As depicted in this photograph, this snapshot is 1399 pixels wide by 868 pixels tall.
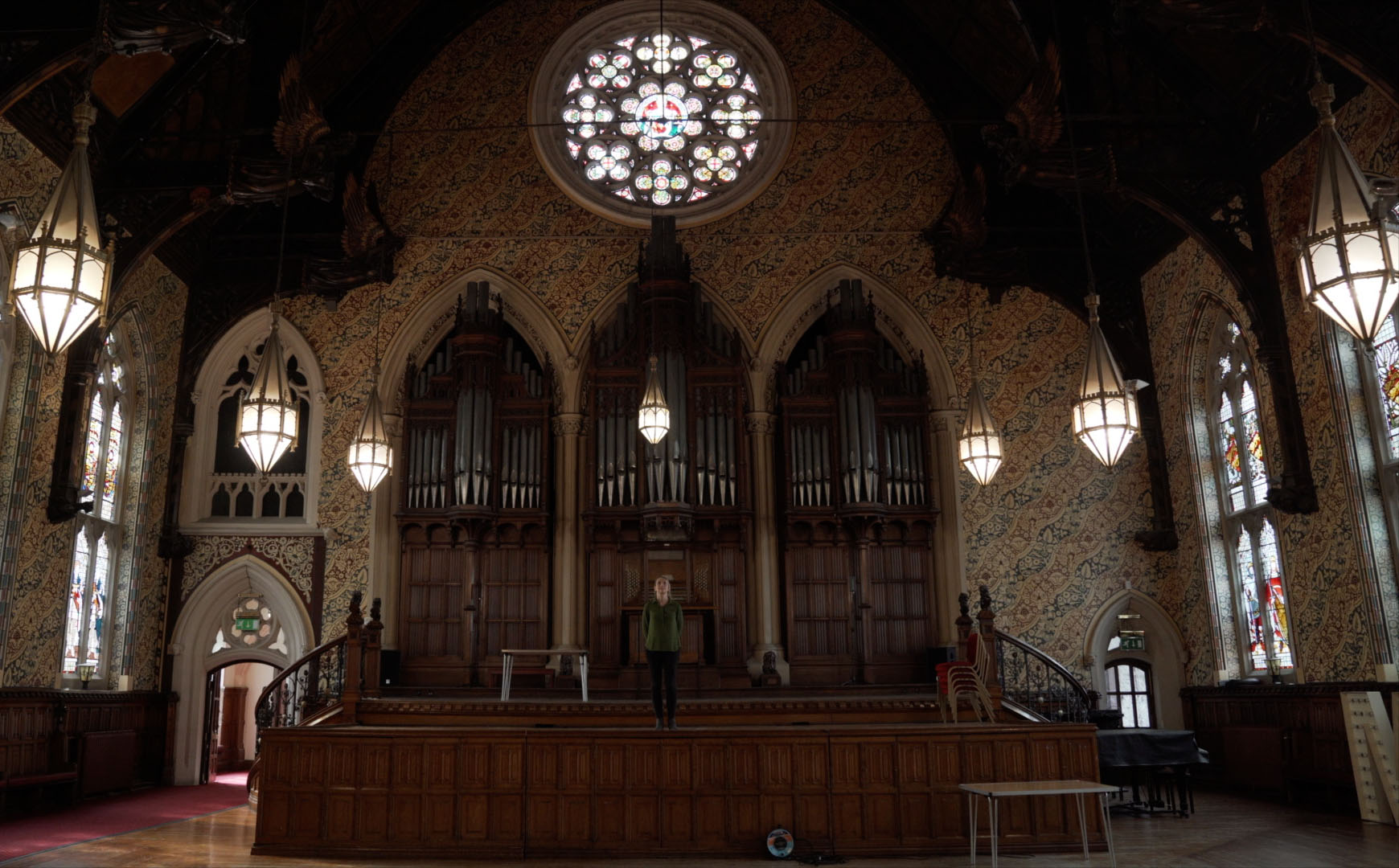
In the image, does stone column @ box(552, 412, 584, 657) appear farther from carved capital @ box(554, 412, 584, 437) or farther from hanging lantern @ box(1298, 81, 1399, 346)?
hanging lantern @ box(1298, 81, 1399, 346)

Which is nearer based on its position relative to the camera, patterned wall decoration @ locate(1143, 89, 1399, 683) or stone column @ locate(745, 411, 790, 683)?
patterned wall decoration @ locate(1143, 89, 1399, 683)

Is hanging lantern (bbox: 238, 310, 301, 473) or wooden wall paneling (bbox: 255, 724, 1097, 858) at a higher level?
hanging lantern (bbox: 238, 310, 301, 473)

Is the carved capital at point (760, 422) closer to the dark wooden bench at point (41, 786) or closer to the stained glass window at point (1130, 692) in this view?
the stained glass window at point (1130, 692)

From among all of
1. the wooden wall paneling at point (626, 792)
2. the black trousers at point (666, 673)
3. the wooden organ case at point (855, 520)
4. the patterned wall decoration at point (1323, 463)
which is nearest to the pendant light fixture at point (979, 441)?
the wooden organ case at point (855, 520)

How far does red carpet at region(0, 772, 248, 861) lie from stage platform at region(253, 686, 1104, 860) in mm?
2016

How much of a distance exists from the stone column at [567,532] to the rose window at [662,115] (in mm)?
3563

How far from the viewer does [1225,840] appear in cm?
861

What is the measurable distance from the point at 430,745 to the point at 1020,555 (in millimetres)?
8475

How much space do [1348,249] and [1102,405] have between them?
3406 mm

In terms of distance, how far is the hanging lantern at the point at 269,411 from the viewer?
31.2ft

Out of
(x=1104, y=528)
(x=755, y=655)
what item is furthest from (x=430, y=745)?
(x=1104, y=528)

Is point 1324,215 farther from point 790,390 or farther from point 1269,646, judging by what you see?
point 790,390

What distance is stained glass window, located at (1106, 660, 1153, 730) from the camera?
14156 millimetres

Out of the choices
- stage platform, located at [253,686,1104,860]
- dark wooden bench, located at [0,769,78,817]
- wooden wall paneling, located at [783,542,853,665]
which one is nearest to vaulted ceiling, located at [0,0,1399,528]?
wooden wall paneling, located at [783,542,853,665]
